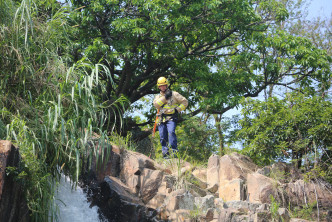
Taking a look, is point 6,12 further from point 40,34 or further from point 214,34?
point 214,34

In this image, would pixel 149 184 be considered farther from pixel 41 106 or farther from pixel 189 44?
pixel 189 44

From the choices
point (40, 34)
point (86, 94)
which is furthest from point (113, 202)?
point (40, 34)

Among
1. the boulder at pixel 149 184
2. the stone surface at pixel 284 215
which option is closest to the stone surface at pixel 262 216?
the stone surface at pixel 284 215

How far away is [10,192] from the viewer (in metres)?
5.16

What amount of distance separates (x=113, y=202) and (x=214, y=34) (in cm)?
774

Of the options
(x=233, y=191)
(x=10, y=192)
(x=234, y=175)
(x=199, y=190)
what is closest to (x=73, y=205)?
(x=10, y=192)

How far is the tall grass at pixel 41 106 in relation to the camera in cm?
553

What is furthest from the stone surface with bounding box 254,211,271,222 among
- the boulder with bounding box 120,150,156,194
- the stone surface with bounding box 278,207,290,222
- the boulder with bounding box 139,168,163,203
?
the boulder with bounding box 120,150,156,194

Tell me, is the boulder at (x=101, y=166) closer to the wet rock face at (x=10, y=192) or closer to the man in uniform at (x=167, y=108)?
the man in uniform at (x=167, y=108)

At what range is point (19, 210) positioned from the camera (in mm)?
5371

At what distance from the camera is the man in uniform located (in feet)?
29.5

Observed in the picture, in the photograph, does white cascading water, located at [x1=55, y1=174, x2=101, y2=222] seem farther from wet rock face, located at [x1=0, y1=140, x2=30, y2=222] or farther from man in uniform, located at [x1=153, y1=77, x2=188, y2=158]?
man in uniform, located at [x1=153, y1=77, x2=188, y2=158]

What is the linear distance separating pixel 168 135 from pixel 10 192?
4611 millimetres

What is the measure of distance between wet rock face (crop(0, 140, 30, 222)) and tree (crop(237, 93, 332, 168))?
5370 millimetres
